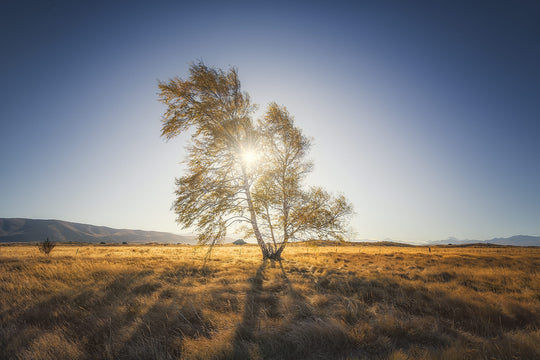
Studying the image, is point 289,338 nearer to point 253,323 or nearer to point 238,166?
point 253,323

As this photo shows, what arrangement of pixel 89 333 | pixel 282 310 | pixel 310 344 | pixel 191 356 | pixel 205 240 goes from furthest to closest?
1. pixel 205 240
2. pixel 282 310
3. pixel 89 333
4. pixel 310 344
5. pixel 191 356

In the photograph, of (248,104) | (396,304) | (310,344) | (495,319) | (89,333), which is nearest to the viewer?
(310,344)

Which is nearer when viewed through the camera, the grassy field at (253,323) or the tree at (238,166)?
the grassy field at (253,323)

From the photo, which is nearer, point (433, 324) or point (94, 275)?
point (433, 324)

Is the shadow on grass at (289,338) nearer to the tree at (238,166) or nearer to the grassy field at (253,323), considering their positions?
the grassy field at (253,323)

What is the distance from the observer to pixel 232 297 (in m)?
4.91

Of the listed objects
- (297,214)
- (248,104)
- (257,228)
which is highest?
(248,104)

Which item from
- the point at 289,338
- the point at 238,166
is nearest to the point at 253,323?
the point at 289,338

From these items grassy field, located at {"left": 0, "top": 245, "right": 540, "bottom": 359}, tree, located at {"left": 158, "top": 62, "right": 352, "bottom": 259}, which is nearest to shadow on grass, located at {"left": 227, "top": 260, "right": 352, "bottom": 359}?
grassy field, located at {"left": 0, "top": 245, "right": 540, "bottom": 359}

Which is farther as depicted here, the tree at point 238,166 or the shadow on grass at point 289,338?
the tree at point 238,166

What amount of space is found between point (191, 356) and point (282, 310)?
199 centimetres

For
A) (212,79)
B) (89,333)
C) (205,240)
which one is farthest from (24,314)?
(212,79)

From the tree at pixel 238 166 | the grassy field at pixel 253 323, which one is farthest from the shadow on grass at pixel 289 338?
the tree at pixel 238 166

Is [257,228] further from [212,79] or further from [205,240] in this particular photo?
[212,79]
